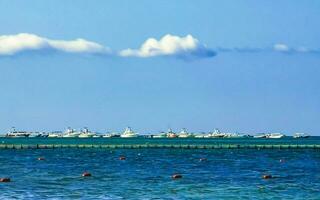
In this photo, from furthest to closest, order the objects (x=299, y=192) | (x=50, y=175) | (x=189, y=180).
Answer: (x=50, y=175) < (x=189, y=180) < (x=299, y=192)

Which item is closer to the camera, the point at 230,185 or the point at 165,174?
the point at 230,185

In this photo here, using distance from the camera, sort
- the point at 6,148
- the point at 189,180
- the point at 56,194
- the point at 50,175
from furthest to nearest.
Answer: the point at 6,148, the point at 50,175, the point at 189,180, the point at 56,194

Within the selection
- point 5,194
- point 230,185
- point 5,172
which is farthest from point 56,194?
point 5,172

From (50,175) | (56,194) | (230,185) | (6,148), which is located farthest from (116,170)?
(6,148)

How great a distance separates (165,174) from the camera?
98750 millimetres

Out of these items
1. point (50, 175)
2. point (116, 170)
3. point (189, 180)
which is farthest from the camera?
point (116, 170)

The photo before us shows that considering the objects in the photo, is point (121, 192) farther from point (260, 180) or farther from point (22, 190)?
point (260, 180)

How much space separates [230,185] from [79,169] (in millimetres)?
34744

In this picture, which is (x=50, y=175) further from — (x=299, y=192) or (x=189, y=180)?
(x=299, y=192)

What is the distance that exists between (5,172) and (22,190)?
96.7ft

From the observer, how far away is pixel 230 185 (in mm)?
80562

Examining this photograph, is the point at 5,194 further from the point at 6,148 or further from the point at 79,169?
the point at 6,148

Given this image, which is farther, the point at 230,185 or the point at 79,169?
the point at 79,169

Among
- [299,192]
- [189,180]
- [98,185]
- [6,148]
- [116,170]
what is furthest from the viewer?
[6,148]
